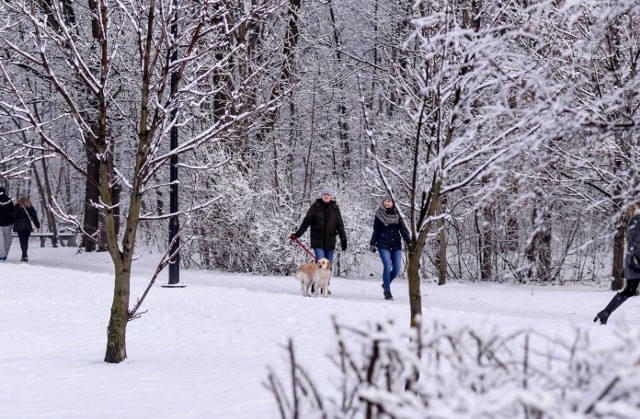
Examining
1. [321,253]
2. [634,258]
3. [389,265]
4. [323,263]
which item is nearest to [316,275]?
[323,263]

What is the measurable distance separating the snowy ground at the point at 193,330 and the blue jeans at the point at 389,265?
50cm

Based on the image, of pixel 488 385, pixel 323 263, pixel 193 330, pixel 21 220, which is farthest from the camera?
pixel 21 220

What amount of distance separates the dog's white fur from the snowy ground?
3.09 ft

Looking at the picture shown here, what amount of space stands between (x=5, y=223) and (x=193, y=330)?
13.0m

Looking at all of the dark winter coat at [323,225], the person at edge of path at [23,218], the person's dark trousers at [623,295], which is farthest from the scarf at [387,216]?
the person at edge of path at [23,218]

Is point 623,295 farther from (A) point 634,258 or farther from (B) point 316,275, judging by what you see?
(B) point 316,275

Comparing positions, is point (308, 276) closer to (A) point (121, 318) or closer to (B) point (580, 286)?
(A) point (121, 318)

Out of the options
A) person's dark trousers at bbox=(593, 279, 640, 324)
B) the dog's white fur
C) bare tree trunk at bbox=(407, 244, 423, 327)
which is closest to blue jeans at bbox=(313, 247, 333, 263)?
the dog's white fur

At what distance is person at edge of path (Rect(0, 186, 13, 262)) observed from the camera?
21.1 metres

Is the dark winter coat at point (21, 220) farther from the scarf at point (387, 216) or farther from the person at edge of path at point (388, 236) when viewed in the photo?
the scarf at point (387, 216)

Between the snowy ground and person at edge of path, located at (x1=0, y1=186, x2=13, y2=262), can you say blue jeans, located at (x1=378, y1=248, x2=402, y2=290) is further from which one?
person at edge of path, located at (x1=0, y1=186, x2=13, y2=262)

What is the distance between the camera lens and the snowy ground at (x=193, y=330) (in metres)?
6.18

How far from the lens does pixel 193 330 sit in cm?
1016

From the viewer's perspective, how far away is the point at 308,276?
14.1 meters
